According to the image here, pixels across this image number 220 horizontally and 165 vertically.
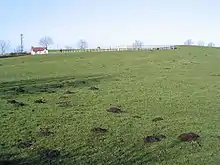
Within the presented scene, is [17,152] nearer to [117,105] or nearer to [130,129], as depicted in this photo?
[130,129]

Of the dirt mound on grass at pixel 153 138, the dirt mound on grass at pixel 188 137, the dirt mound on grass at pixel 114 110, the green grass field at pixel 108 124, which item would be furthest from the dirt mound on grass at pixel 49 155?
the dirt mound on grass at pixel 114 110

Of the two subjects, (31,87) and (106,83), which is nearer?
(31,87)

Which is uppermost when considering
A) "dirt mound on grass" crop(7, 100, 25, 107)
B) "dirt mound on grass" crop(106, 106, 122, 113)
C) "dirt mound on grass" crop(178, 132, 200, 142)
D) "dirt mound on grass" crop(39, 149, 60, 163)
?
"dirt mound on grass" crop(7, 100, 25, 107)

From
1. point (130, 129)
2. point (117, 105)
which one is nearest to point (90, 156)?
point (130, 129)

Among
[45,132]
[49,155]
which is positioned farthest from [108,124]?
[49,155]

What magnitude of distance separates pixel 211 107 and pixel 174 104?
2.11 metres

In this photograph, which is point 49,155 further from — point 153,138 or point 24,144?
point 153,138

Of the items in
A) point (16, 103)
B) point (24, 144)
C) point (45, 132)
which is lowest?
point (24, 144)

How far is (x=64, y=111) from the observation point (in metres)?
21.9

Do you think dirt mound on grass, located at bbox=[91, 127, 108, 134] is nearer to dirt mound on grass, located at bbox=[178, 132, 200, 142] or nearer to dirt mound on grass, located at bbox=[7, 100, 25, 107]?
dirt mound on grass, located at bbox=[178, 132, 200, 142]

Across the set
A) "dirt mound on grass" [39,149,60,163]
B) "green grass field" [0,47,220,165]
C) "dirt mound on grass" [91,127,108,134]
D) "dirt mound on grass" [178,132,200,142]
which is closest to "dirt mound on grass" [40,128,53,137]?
"green grass field" [0,47,220,165]

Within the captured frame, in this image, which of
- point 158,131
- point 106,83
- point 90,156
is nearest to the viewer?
point 90,156

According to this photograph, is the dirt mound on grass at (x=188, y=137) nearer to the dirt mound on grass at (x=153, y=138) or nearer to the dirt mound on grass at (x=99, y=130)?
the dirt mound on grass at (x=153, y=138)

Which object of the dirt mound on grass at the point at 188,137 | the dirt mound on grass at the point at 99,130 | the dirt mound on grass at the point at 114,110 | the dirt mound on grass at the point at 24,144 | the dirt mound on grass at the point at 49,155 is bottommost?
the dirt mound on grass at the point at 49,155
